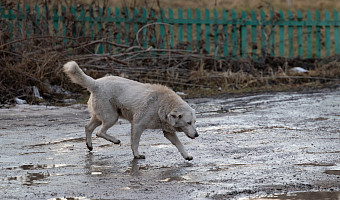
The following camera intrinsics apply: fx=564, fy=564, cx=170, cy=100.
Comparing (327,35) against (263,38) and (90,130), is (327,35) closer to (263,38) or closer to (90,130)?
(263,38)

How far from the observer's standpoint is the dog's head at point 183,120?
6.51 m

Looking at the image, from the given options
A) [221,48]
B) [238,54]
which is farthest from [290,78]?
[221,48]

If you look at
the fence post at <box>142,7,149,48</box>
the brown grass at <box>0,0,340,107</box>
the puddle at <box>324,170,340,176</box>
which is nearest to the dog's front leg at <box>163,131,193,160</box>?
the puddle at <box>324,170,340,176</box>

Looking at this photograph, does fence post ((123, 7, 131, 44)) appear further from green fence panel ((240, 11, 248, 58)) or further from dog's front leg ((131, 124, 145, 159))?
dog's front leg ((131, 124, 145, 159))

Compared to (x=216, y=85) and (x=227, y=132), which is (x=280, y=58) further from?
(x=227, y=132)

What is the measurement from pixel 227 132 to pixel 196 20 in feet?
29.9

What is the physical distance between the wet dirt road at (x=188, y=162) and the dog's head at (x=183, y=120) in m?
0.33

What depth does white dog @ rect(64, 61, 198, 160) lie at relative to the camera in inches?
259

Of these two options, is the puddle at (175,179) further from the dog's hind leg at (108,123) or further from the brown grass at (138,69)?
the brown grass at (138,69)

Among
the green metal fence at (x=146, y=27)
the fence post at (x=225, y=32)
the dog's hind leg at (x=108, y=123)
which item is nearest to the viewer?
the dog's hind leg at (x=108, y=123)

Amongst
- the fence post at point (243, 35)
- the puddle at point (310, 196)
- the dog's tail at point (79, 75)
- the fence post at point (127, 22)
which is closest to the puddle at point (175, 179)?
the puddle at point (310, 196)

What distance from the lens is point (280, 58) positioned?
16.7 meters

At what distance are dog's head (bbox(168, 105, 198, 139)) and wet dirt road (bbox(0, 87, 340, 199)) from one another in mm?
326

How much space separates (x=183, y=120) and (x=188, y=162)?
513 mm
